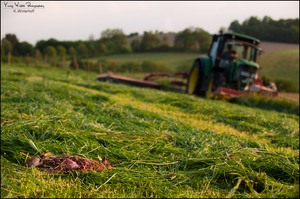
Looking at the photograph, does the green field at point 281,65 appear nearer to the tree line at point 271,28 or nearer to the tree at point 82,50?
the tree line at point 271,28

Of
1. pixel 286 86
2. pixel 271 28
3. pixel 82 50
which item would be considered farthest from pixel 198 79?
pixel 82 50

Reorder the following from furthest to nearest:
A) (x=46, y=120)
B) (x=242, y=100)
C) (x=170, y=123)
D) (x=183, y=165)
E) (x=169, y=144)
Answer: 1. (x=242, y=100)
2. (x=170, y=123)
3. (x=46, y=120)
4. (x=169, y=144)
5. (x=183, y=165)

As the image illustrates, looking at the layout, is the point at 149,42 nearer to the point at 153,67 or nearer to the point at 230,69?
the point at 153,67

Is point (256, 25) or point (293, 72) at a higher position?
point (256, 25)

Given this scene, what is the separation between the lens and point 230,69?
43.3ft

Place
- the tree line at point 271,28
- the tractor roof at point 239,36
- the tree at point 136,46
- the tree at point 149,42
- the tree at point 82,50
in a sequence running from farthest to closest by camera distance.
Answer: the tree at point 136,46, the tree at point 149,42, the tree at point 82,50, the tree line at point 271,28, the tractor roof at point 239,36

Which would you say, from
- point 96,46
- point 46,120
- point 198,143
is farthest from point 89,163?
point 96,46

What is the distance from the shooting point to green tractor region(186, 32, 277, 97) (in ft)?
42.5

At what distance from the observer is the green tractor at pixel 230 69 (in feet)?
42.5

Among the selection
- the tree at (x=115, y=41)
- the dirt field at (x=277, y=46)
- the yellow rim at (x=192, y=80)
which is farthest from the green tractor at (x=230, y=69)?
the tree at (x=115, y=41)

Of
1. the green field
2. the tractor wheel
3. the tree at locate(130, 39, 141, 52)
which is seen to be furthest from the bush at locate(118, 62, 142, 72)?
the tractor wheel

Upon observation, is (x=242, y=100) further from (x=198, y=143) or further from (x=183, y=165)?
(x=183, y=165)

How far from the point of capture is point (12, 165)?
3.20 metres

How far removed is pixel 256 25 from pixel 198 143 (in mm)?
35973
